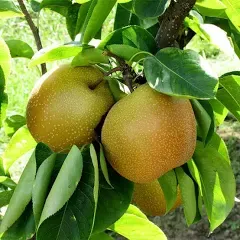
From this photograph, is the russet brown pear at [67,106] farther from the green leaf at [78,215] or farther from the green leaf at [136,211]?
the green leaf at [136,211]

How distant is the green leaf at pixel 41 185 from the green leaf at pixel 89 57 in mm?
120

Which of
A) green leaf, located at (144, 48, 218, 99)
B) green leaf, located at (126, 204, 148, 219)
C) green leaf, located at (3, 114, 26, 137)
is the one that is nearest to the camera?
green leaf, located at (144, 48, 218, 99)

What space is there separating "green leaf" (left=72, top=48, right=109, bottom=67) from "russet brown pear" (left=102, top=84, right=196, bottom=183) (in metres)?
0.07

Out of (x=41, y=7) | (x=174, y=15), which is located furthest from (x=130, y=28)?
(x=41, y=7)

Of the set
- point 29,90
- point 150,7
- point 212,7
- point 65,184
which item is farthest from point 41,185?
point 29,90

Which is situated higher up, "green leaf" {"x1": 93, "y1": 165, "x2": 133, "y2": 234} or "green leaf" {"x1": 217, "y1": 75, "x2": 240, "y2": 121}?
"green leaf" {"x1": 217, "y1": 75, "x2": 240, "y2": 121}

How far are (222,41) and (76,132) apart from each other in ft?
0.69

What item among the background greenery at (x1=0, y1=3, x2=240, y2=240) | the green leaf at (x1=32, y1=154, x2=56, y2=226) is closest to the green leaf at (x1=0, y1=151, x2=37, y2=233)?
the green leaf at (x1=32, y1=154, x2=56, y2=226)

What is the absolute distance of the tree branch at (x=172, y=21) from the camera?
745 millimetres

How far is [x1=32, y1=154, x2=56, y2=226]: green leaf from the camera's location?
670 millimetres

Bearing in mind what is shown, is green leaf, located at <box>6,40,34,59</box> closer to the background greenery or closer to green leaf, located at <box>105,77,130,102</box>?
green leaf, located at <box>105,77,130,102</box>

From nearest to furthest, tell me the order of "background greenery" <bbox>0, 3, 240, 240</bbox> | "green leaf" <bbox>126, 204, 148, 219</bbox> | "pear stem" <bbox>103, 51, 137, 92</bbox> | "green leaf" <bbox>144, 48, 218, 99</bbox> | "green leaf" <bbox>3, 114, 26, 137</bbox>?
1. "green leaf" <bbox>144, 48, 218, 99</bbox>
2. "pear stem" <bbox>103, 51, 137, 92</bbox>
3. "green leaf" <bbox>126, 204, 148, 219</bbox>
4. "green leaf" <bbox>3, 114, 26, 137</bbox>
5. "background greenery" <bbox>0, 3, 240, 240</bbox>

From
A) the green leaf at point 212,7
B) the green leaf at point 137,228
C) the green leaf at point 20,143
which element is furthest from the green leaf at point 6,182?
the green leaf at point 212,7

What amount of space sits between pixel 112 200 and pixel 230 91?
0.21 m
